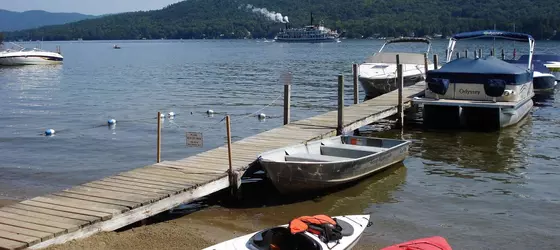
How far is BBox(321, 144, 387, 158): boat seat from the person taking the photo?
Answer: 46.4 feet

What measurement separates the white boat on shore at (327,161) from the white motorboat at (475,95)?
6305 millimetres

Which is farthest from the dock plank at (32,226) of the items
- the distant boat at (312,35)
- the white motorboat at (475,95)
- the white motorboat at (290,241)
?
the distant boat at (312,35)

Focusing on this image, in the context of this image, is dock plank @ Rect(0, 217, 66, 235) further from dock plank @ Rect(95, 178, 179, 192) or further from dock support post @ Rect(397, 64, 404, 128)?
dock support post @ Rect(397, 64, 404, 128)

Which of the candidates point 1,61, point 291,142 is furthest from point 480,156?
point 1,61

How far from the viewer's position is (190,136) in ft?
39.9

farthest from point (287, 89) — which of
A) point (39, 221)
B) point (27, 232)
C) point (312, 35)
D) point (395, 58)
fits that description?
point (312, 35)

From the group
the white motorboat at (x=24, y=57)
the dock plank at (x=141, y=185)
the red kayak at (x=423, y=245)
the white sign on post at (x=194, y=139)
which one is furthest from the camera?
the white motorboat at (x=24, y=57)

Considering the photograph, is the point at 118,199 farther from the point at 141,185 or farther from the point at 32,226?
the point at 32,226

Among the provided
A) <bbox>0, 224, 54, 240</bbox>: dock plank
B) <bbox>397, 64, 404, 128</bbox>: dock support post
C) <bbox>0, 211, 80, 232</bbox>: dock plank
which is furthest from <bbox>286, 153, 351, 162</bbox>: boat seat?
<bbox>397, 64, 404, 128</bbox>: dock support post

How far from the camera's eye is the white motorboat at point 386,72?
27125 mm

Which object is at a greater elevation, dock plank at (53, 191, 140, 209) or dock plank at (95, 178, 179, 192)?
dock plank at (95, 178, 179, 192)

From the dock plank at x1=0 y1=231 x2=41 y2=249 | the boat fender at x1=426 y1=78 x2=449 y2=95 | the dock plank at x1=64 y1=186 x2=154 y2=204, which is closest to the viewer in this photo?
the dock plank at x1=0 y1=231 x2=41 y2=249

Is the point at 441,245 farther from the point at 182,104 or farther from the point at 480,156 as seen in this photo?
the point at 182,104

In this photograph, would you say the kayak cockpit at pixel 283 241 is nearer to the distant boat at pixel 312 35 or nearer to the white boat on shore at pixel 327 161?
the white boat on shore at pixel 327 161
